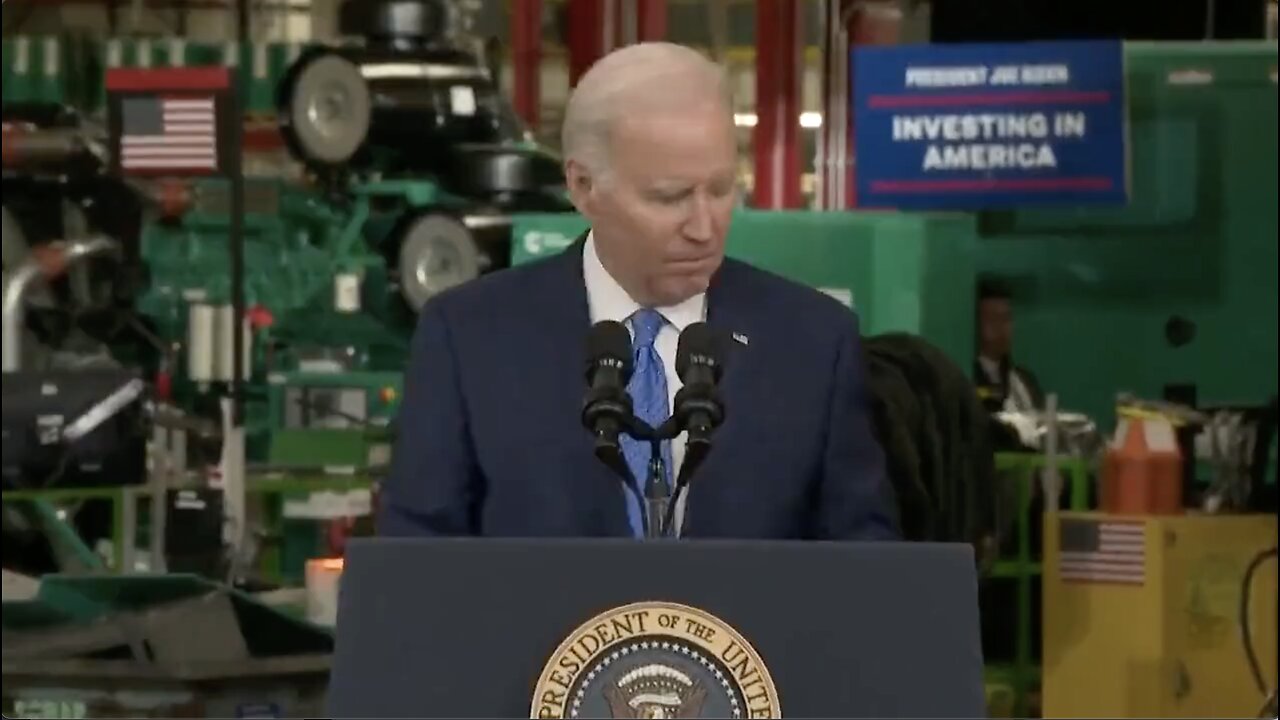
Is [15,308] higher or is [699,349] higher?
[699,349]

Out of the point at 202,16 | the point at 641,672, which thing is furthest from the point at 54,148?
the point at 641,672

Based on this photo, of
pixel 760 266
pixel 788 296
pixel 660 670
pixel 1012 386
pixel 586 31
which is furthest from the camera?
pixel 1012 386

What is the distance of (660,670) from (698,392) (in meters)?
0.28

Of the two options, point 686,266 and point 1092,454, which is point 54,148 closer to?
point 1092,454

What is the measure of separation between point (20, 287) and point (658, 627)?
17.0 ft

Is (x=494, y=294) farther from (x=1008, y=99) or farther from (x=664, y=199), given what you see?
(x=1008, y=99)

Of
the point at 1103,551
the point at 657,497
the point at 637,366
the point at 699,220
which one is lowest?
the point at 1103,551

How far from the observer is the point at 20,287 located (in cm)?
657

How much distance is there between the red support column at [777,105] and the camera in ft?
17.7

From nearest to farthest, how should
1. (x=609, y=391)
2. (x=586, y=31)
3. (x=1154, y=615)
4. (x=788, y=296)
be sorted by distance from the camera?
(x=609, y=391) → (x=788, y=296) → (x=586, y=31) → (x=1154, y=615)

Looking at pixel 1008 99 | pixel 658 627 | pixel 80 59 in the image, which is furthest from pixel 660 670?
pixel 80 59

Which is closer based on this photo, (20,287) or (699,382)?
(699,382)

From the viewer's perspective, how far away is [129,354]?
22.8ft

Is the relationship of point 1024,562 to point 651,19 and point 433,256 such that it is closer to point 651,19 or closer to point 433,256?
point 433,256
